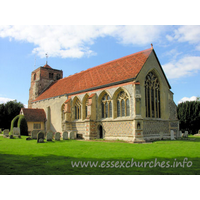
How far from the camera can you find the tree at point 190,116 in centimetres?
4366

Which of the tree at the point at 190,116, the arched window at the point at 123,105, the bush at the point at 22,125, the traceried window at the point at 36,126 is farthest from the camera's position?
the tree at the point at 190,116

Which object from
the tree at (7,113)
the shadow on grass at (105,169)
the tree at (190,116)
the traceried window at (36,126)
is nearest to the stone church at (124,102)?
the traceried window at (36,126)

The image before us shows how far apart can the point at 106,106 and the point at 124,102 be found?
2963mm

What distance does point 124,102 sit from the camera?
2119 centimetres

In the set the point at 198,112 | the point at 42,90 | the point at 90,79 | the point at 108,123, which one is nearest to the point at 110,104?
the point at 108,123

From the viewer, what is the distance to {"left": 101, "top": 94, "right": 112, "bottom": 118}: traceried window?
74.9 feet

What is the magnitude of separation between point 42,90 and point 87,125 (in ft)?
70.2

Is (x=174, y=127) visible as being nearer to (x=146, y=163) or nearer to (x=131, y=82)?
(x=131, y=82)

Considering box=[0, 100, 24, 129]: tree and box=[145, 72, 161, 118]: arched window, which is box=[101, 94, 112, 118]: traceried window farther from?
box=[0, 100, 24, 129]: tree

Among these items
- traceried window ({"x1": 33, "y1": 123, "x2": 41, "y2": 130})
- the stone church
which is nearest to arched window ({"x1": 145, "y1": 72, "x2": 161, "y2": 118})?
the stone church

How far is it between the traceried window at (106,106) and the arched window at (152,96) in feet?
14.3

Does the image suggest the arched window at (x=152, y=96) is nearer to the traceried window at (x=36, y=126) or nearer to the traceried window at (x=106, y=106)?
the traceried window at (x=106, y=106)

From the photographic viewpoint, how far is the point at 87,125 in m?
23.3

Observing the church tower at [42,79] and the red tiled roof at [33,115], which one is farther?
the church tower at [42,79]
